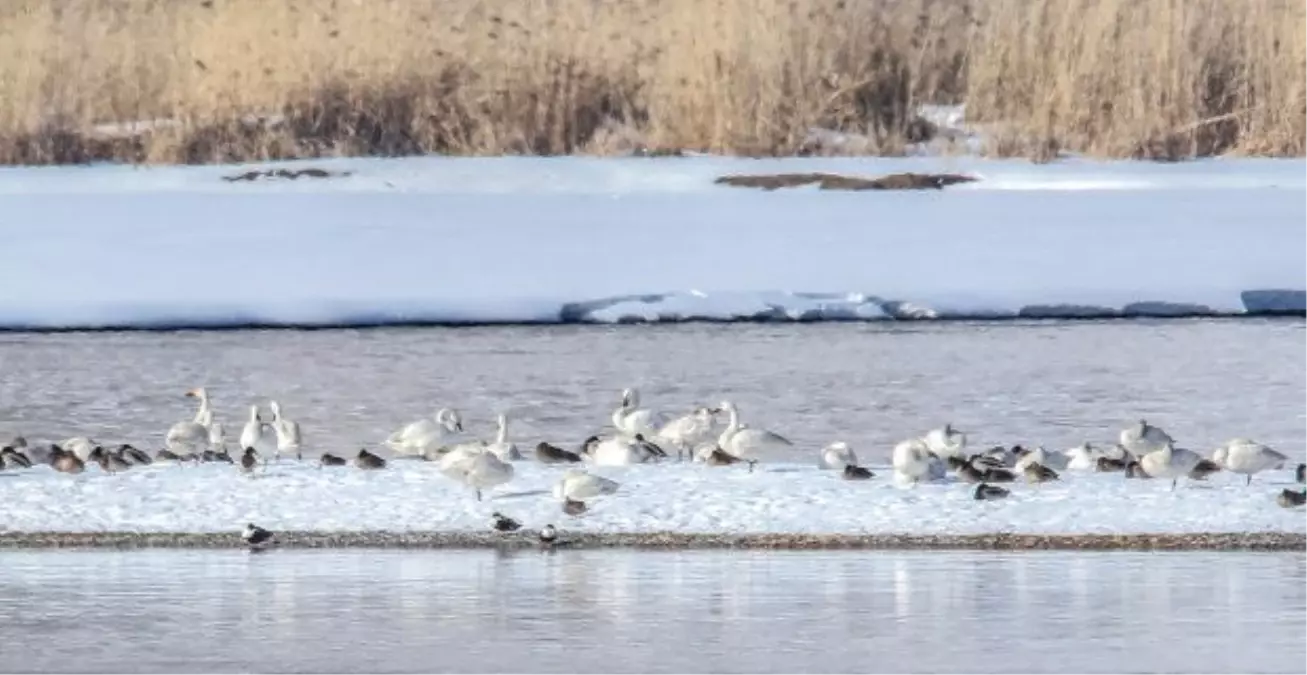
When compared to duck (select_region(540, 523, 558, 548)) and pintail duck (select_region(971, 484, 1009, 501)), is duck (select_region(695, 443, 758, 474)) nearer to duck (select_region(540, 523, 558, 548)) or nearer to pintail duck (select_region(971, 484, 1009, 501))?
pintail duck (select_region(971, 484, 1009, 501))

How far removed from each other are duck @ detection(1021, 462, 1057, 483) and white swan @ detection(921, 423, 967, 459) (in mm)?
295

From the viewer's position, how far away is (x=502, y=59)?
17.0 meters

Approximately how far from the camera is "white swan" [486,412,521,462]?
8859 millimetres

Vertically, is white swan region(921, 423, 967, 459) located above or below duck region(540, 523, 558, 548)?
above

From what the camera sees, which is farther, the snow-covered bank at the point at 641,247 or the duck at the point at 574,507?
the snow-covered bank at the point at 641,247

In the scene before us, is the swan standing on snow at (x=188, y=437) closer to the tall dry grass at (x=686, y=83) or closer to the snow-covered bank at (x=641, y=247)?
the snow-covered bank at (x=641, y=247)

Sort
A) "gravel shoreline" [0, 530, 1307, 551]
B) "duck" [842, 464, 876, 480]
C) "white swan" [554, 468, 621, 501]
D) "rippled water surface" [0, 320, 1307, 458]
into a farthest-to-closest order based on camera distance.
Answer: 1. "rippled water surface" [0, 320, 1307, 458]
2. "duck" [842, 464, 876, 480]
3. "white swan" [554, 468, 621, 501]
4. "gravel shoreline" [0, 530, 1307, 551]

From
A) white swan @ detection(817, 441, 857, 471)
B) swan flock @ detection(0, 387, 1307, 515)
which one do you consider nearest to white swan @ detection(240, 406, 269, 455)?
swan flock @ detection(0, 387, 1307, 515)

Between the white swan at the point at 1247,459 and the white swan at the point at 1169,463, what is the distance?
0.11m

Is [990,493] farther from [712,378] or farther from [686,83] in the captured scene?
[686,83]

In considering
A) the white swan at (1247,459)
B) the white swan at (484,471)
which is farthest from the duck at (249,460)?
the white swan at (1247,459)

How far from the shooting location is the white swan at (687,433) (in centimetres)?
931

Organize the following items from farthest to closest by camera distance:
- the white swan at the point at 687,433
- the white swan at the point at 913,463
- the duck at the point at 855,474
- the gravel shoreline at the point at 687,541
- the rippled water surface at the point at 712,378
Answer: the rippled water surface at the point at 712,378 → the white swan at the point at 687,433 → the duck at the point at 855,474 → the white swan at the point at 913,463 → the gravel shoreline at the point at 687,541

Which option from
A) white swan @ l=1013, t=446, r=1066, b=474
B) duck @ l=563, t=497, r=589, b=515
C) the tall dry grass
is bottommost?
duck @ l=563, t=497, r=589, b=515
